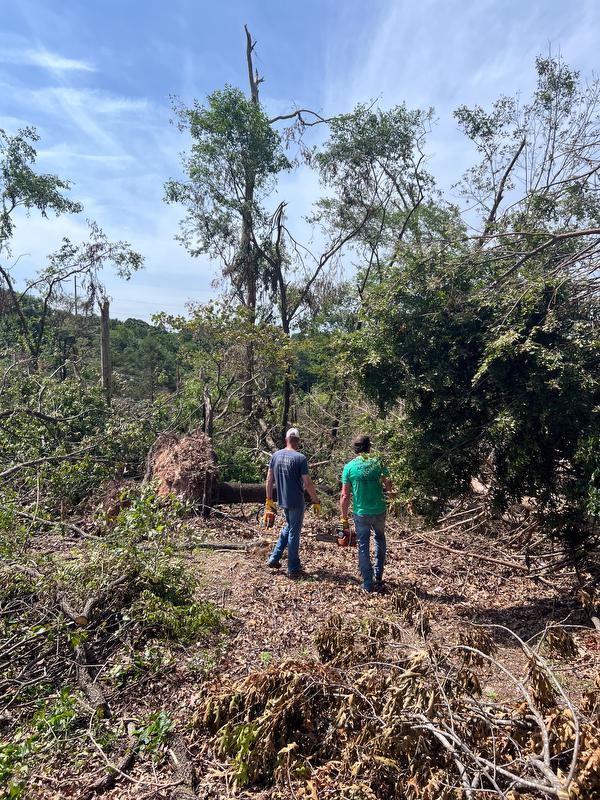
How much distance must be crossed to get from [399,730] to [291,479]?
3710mm

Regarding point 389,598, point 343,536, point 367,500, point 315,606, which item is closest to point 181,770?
point 315,606

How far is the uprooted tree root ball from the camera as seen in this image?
2.57 m

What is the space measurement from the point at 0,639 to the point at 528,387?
4774mm

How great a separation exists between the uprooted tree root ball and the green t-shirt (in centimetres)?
229

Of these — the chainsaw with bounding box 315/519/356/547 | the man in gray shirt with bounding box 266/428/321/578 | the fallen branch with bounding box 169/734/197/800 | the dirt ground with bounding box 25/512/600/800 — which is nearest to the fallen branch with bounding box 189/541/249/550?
the dirt ground with bounding box 25/512/600/800

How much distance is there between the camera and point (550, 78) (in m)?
13.6

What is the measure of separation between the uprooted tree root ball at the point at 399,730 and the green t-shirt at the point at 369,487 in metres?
2.29

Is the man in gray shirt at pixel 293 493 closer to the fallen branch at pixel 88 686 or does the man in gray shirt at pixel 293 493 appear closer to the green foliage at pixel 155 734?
the fallen branch at pixel 88 686

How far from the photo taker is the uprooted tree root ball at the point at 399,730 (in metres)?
2.57

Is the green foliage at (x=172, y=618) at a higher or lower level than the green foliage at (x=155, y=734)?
higher

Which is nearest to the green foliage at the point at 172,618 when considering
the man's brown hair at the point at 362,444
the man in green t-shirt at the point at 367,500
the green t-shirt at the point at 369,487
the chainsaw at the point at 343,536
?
the man in green t-shirt at the point at 367,500

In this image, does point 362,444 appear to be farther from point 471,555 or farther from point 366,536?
point 471,555

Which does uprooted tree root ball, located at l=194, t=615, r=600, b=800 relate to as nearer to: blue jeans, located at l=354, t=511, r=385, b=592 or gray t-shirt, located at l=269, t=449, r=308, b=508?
blue jeans, located at l=354, t=511, r=385, b=592

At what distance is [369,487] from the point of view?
19.5 ft
